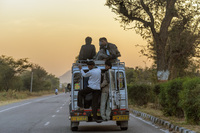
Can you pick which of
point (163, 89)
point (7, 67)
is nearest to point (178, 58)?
point (163, 89)

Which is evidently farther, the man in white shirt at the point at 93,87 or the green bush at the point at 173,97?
the green bush at the point at 173,97

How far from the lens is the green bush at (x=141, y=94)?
26.7 metres

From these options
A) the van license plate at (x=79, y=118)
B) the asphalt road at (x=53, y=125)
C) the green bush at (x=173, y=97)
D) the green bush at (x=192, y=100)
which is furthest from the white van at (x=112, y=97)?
the green bush at (x=173, y=97)

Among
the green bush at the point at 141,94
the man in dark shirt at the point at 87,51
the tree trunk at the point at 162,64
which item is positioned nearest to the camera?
the man in dark shirt at the point at 87,51

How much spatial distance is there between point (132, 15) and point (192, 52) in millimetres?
5865

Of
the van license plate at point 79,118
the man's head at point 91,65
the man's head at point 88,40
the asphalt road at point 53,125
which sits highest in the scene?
the man's head at point 88,40

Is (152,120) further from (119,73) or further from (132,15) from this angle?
(132,15)

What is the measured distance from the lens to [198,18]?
30047 mm

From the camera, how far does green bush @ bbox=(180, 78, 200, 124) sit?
42.4ft

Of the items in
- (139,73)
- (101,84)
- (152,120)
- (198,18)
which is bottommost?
(152,120)

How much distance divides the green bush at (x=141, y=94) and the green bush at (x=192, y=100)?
41.2 ft

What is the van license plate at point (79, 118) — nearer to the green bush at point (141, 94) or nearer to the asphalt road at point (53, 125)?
the asphalt road at point (53, 125)

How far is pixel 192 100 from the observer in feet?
43.4

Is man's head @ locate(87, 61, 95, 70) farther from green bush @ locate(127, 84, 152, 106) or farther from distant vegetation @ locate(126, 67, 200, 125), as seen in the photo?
green bush @ locate(127, 84, 152, 106)
